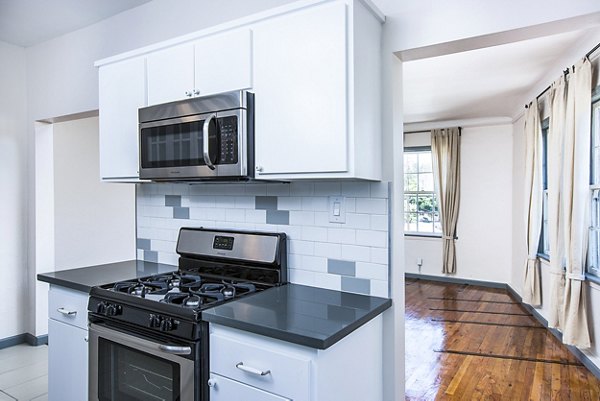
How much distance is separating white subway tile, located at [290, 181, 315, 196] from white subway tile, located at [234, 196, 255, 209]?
0.28m

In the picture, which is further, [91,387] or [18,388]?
[18,388]

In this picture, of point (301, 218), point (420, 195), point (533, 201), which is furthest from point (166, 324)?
point (420, 195)

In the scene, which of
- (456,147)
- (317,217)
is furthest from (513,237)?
(317,217)

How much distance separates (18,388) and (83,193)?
5.94ft

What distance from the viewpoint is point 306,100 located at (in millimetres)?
1669

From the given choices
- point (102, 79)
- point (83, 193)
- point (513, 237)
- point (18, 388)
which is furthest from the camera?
point (513, 237)

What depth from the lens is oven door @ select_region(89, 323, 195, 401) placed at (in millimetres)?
1614

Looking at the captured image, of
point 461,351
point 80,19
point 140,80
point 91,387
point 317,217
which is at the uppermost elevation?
point 80,19

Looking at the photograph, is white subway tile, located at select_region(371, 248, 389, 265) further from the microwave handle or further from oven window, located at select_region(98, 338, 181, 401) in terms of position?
oven window, located at select_region(98, 338, 181, 401)

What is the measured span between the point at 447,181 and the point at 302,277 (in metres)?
4.84

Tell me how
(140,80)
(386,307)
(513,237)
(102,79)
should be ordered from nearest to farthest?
(386,307), (140,80), (102,79), (513,237)

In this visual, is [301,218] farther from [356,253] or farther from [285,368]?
[285,368]

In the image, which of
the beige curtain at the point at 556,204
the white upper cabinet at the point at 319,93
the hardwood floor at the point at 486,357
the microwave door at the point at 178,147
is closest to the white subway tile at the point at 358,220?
the white upper cabinet at the point at 319,93

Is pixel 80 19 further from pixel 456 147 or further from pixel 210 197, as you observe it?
pixel 456 147
